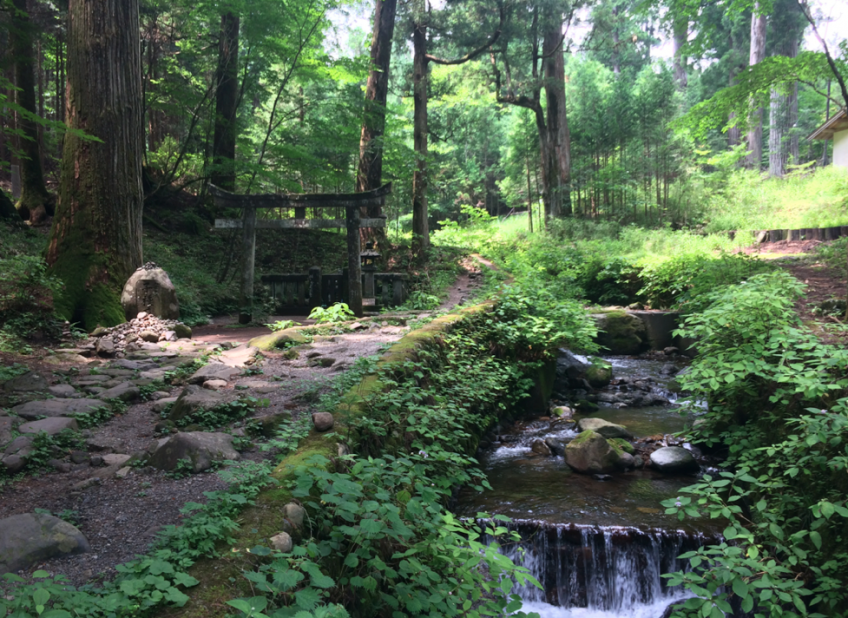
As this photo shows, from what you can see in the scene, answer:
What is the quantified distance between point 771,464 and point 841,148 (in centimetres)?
2277

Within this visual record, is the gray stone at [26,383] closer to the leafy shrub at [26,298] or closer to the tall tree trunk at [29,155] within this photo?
the leafy shrub at [26,298]

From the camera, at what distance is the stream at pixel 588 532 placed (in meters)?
4.13

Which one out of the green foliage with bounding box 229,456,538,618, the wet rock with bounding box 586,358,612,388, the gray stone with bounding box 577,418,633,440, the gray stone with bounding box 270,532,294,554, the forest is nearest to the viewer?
the green foliage with bounding box 229,456,538,618

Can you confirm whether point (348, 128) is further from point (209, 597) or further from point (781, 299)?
point (209, 597)

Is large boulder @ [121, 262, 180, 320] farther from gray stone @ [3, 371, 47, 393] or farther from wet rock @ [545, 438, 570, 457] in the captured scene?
wet rock @ [545, 438, 570, 457]

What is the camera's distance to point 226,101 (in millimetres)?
Answer: 14453

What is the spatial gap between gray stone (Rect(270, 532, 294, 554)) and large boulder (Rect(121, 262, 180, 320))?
5905 millimetres

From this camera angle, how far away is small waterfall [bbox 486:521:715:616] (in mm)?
4133

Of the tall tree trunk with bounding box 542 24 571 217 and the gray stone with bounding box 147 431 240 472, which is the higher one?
the tall tree trunk with bounding box 542 24 571 217

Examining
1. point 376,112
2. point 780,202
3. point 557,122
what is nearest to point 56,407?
point 376,112

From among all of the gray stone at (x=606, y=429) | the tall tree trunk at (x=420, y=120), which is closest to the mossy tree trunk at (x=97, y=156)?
the gray stone at (x=606, y=429)

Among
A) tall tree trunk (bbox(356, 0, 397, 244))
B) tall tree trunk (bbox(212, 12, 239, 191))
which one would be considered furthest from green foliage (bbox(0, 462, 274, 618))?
tall tree trunk (bbox(356, 0, 397, 244))

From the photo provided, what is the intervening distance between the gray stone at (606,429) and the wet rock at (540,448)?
1.78 feet

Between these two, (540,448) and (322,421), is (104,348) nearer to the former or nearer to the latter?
(322,421)
